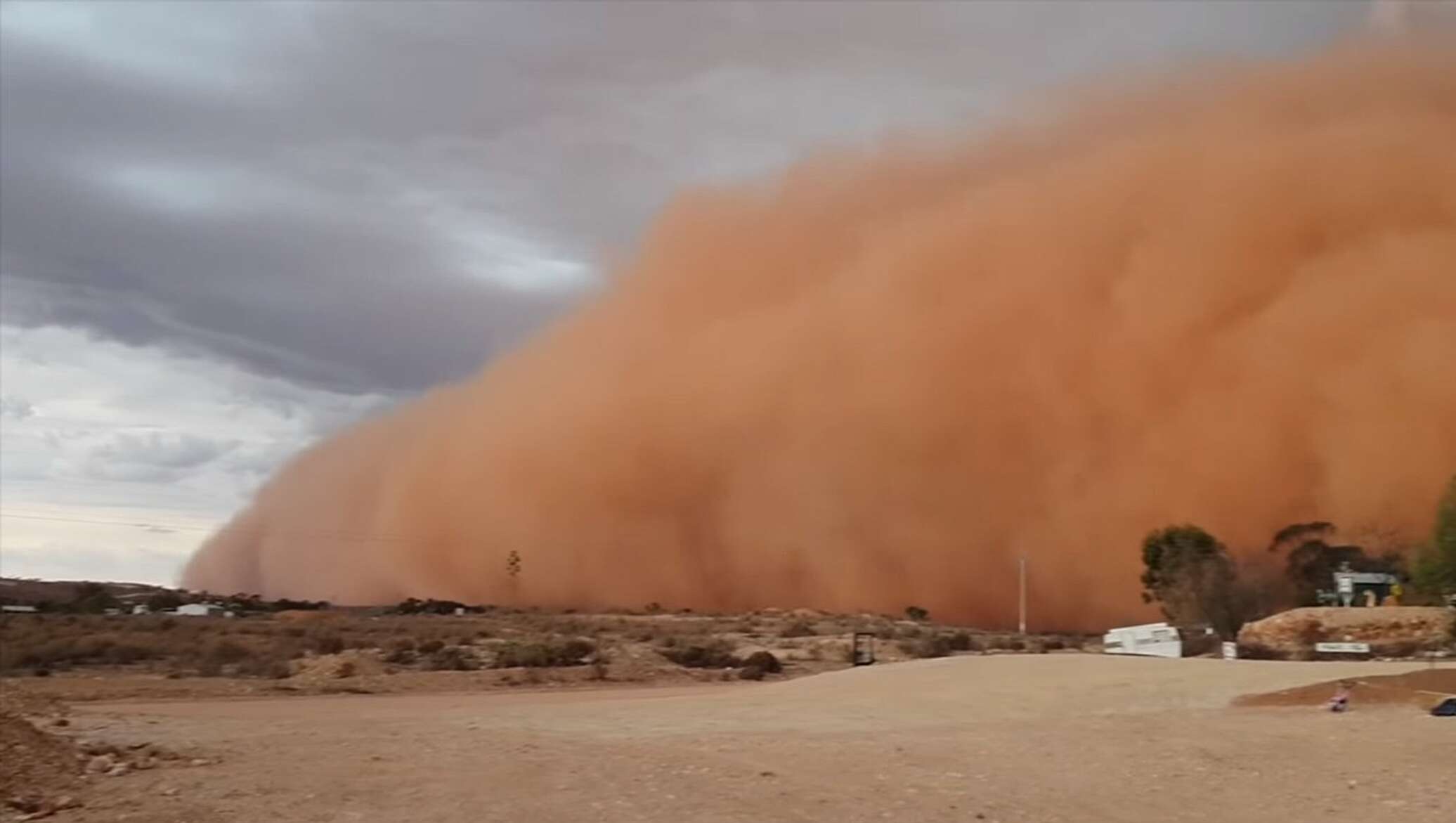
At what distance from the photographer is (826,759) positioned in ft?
42.1

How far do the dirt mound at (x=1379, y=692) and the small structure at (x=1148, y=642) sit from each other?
9.88 metres

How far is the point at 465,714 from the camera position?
776 inches

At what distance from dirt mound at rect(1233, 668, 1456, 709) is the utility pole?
29052 millimetres

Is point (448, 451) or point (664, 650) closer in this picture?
point (664, 650)

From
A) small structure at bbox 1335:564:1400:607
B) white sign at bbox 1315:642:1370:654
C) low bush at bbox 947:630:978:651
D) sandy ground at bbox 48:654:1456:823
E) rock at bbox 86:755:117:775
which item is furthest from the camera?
small structure at bbox 1335:564:1400:607

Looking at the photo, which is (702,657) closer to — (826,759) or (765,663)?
(765,663)

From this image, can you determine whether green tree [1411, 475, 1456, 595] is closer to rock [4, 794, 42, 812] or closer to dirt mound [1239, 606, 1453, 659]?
dirt mound [1239, 606, 1453, 659]

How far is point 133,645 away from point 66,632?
462 centimetres

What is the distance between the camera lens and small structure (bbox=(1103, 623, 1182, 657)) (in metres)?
30.4

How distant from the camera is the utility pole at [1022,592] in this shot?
49844 millimetres

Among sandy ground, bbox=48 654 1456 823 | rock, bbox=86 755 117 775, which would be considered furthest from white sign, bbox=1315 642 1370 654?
rock, bbox=86 755 117 775

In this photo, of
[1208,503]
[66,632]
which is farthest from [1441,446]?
[66,632]

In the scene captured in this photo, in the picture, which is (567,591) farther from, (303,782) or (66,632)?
(303,782)

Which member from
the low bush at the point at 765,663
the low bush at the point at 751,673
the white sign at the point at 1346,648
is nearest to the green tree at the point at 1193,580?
the white sign at the point at 1346,648
